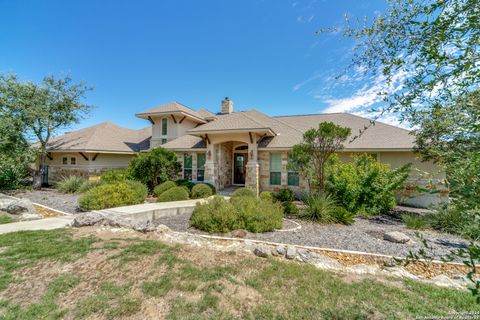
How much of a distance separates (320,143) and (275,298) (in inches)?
267

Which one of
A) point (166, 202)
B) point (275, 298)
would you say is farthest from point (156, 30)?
point (275, 298)

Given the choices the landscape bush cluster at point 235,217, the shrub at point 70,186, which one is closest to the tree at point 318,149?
the landscape bush cluster at point 235,217

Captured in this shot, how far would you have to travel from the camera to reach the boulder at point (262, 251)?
15.4 ft

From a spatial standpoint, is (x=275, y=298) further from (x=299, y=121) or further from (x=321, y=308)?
(x=299, y=121)

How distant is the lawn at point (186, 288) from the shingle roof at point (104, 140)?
1311 cm

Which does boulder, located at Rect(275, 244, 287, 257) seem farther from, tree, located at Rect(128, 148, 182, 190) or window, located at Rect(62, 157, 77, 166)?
window, located at Rect(62, 157, 77, 166)

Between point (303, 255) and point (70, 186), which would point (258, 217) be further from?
point (70, 186)

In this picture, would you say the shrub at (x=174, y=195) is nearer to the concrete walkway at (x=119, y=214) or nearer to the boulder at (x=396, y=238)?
the concrete walkway at (x=119, y=214)

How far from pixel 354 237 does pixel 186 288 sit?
5491 millimetres

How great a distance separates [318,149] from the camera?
891 cm

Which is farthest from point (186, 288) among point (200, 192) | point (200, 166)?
point (200, 166)

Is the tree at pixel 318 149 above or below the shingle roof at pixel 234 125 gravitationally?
below

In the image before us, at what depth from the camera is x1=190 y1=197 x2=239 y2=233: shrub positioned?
6781 mm

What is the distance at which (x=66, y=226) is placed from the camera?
6457 mm
